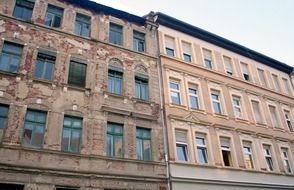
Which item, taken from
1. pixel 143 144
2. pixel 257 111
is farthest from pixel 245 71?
pixel 143 144

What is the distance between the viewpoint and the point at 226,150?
17828 millimetres

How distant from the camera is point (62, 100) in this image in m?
13.7

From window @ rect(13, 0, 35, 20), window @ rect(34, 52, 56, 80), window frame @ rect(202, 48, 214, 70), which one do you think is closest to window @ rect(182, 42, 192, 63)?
window frame @ rect(202, 48, 214, 70)

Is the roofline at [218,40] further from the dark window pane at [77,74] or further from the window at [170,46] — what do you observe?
the dark window pane at [77,74]

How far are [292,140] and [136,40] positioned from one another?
1458 cm

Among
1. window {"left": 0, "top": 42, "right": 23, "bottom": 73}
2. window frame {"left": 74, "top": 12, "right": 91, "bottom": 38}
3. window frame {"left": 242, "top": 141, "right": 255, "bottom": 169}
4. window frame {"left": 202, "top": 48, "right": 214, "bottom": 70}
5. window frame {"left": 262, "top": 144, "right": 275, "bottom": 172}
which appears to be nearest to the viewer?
window {"left": 0, "top": 42, "right": 23, "bottom": 73}

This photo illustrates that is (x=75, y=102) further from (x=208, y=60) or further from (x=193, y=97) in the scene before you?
(x=208, y=60)

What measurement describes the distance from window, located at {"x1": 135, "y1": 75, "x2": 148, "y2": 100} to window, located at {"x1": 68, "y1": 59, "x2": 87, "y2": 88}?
3.23 meters

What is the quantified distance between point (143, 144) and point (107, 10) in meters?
8.87

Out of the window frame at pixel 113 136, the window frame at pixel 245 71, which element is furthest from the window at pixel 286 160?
the window frame at pixel 113 136

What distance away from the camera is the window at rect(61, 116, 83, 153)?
12.9m

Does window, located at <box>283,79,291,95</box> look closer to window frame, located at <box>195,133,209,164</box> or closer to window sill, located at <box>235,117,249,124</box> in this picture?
window sill, located at <box>235,117,249,124</box>

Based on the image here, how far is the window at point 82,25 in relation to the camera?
16.3 metres

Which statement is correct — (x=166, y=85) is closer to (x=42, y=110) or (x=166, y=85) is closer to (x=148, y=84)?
(x=148, y=84)
